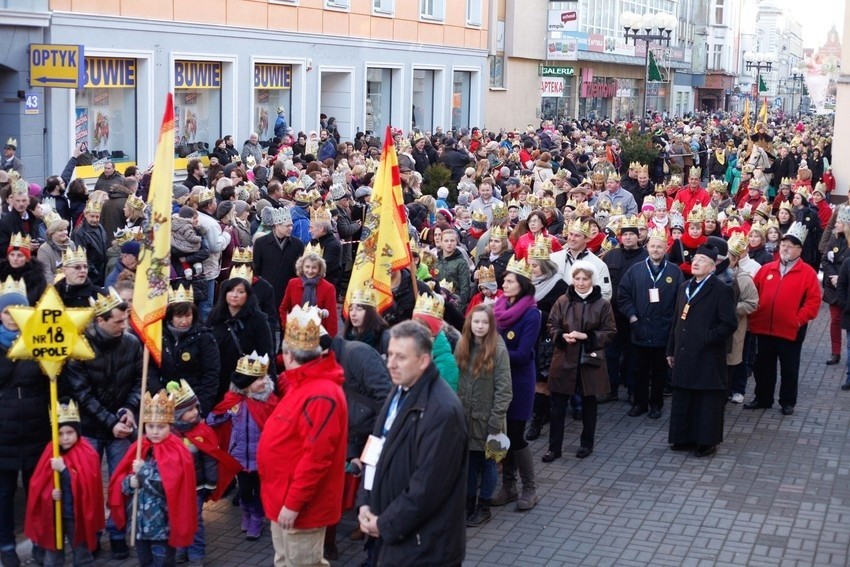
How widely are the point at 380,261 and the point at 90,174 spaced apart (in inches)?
585

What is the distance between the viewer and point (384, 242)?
31.8 feet

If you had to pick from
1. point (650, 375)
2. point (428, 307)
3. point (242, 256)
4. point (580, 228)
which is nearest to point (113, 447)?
point (428, 307)

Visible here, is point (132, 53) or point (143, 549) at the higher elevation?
point (132, 53)

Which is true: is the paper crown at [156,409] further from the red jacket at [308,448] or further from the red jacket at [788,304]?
the red jacket at [788,304]

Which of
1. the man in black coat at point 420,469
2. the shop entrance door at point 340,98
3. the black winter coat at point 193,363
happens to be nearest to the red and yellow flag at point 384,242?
the black winter coat at point 193,363

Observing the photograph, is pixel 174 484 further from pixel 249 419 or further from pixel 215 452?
pixel 249 419

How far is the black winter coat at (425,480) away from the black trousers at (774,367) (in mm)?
7047

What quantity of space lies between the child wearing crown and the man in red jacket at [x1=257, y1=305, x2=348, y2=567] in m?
1.66

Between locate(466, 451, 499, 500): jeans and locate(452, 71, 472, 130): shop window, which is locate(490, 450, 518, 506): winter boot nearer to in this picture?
locate(466, 451, 499, 500): jeans

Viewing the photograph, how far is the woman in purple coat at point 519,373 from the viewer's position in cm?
902

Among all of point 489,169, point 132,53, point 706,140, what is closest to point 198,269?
point 489,169

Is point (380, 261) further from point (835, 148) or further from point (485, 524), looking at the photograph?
point (835, 148)

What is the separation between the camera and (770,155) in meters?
29.5

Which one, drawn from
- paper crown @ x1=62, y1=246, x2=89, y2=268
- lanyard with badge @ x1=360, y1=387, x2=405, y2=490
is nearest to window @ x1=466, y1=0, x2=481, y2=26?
paper crown @ x1=62, y1=246, x2=89, y2=268
